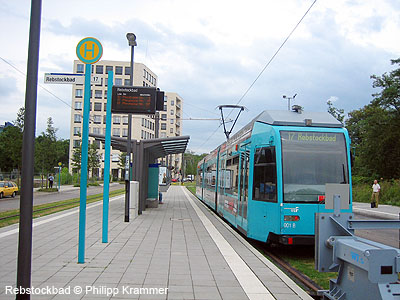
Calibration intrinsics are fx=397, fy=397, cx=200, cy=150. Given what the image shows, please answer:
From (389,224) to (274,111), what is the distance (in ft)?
18.6

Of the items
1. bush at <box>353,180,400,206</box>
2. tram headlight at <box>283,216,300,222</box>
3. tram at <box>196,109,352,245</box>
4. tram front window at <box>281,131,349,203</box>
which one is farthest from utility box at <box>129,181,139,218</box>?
bush at <box>353,180,400,206</box>

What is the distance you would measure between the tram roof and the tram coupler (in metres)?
4.69

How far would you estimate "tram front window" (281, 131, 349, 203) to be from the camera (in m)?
8.52

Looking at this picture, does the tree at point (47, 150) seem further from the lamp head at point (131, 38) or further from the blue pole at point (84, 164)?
the blue pole at point (84, 164)

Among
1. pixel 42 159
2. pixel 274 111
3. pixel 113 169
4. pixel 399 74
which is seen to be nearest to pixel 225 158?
pixel 274 111

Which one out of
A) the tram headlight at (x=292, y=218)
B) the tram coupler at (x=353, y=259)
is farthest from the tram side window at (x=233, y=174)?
the tram coupler at (x=353, y=259)

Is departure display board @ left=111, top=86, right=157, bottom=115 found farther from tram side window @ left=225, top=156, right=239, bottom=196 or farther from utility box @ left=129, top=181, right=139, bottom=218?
utility box @ left=129, top=181, right=139, bottom=218

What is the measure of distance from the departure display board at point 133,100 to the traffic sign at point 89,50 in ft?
12.5

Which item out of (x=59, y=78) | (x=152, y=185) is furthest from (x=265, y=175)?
(x=152, y=185)

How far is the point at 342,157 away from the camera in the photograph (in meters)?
8.80

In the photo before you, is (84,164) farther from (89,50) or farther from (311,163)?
(311,163)

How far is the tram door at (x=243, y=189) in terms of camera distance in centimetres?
1003

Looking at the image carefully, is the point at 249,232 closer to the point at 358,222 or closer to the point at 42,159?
the point at 358,222

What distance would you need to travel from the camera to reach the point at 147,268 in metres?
6.62
